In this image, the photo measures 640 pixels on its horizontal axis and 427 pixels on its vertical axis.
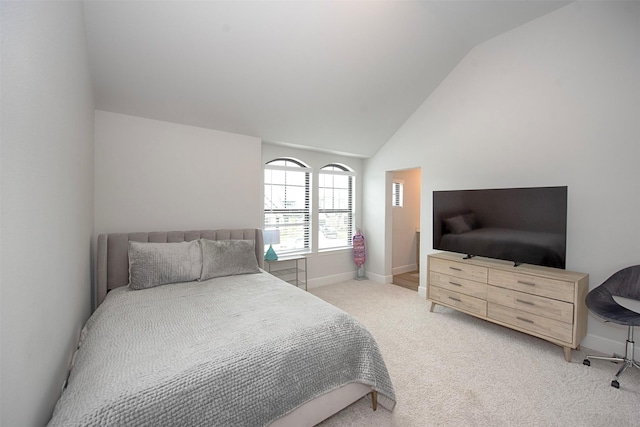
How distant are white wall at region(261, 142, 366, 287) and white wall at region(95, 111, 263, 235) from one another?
0.42 metres

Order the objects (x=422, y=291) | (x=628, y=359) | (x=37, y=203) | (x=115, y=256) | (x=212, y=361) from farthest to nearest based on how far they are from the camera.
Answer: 1. (x=422, y=291)
2. (x=115, y=256)
3. (x=628, y=359)
4. (x=212, y=361)
5. (x=37, y=203)

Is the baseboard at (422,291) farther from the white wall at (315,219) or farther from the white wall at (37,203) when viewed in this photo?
the white wall at (37,203)

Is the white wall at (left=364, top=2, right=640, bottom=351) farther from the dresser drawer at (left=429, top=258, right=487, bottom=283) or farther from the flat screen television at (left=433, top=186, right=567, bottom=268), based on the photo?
the dresser drawer at (left=429, top=258, right=487, bottom=283)

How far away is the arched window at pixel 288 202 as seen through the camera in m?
4.15

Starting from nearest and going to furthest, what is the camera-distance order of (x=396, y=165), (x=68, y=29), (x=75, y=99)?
(x=68, y=29), (x=75, y=99), (x=396, y=165)

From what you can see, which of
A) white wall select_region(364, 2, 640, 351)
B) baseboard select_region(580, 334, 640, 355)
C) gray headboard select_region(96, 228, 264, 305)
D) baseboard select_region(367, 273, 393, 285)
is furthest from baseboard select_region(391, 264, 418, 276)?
gray headboard select_region(96, 228, 264, 305)

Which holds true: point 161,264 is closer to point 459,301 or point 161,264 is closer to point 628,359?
point 459,301

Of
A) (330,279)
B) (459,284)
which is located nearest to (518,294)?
(459,284)

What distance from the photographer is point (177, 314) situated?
6.06 ft

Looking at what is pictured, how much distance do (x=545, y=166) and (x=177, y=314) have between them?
3.87m

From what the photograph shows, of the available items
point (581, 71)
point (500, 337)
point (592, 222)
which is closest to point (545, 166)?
point (592, 222)

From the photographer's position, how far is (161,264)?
2.52 m

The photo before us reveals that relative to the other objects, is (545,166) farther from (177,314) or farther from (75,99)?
(75,99)

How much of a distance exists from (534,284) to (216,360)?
2.94 meters
